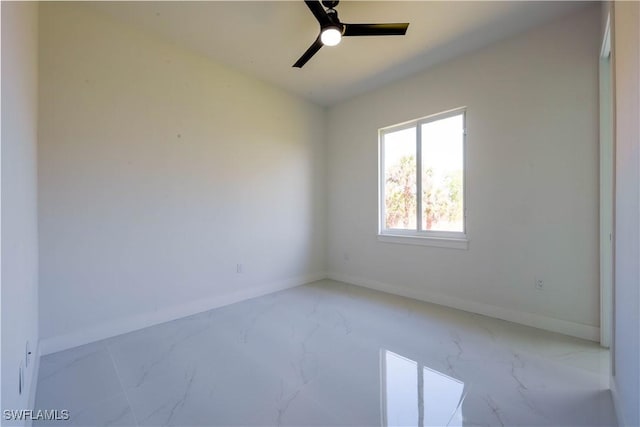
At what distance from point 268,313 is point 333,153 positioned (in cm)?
261

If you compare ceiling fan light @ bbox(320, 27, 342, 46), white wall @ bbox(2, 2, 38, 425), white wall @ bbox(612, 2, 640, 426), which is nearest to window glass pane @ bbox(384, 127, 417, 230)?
ceiling fan light @ bbox(320, 27, 342, 46)

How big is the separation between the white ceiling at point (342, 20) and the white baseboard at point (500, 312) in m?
2.65

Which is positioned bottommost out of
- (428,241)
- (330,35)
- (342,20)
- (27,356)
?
(27,356)

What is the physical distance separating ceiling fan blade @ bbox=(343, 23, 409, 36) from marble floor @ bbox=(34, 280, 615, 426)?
2.44 m

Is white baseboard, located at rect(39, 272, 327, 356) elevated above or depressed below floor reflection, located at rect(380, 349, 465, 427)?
above

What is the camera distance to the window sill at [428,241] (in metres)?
3.03

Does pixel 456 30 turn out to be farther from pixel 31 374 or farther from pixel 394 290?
pixel 31 374

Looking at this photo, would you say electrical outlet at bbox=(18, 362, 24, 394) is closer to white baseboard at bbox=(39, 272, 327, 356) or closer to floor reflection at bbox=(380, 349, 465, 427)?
white baseboard at bbox=(39, 272, 327, 356)

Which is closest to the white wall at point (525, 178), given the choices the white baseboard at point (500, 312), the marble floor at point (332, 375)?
the white baseboard at point (500, 312)

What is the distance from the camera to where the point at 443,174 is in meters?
3.25

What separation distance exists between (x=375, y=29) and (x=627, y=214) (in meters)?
1.91

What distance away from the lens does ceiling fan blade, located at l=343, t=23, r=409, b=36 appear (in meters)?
2.04

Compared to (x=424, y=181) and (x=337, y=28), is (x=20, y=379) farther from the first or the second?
(x=424, y=181)

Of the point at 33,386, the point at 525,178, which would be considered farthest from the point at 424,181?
the point at 33,386
